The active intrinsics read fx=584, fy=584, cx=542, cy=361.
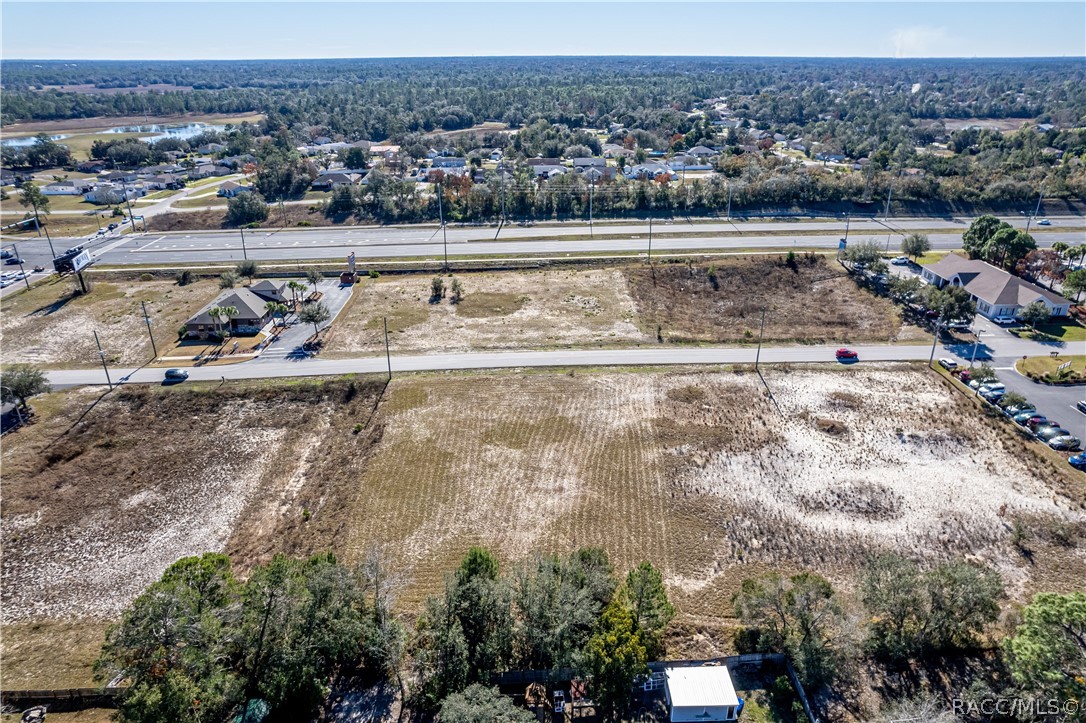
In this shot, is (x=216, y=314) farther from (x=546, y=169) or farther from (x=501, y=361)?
(x=546, y=169)

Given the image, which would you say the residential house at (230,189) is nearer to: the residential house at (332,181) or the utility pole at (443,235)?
the residential house at (332,181)

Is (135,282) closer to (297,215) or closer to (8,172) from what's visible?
(297,215)

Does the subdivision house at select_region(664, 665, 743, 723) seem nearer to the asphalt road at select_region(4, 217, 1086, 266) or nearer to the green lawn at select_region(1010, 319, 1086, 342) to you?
the green lawn at select_region(1010, 319, 1086, 342)

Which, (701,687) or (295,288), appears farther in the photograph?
(295,288)

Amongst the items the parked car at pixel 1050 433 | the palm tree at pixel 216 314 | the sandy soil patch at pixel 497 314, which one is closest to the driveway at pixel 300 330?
the sandy soil patch at pixel 497 314

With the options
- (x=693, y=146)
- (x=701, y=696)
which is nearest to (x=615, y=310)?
(x=701, y=696)

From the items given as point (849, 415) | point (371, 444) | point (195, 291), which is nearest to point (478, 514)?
point (371, 444)
